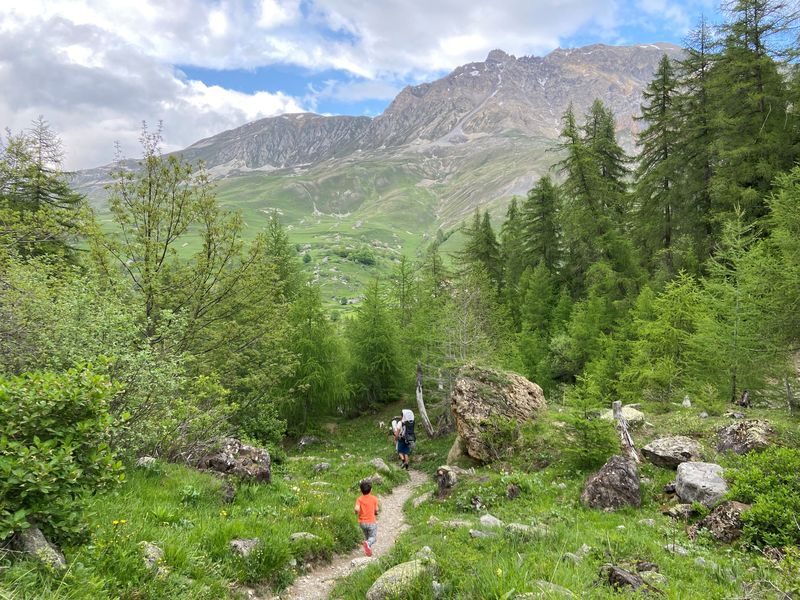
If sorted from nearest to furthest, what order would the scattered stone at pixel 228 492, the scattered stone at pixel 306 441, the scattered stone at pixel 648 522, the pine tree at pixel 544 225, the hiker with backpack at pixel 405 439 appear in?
the scattered stone at pixel 648 522
the scattered stone at pixel 228 492
the hiker with backpack at pixel 405 439
the scattered stone at pixel 306 441
the pine tree at pixel 544 225

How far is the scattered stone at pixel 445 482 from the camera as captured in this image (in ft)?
44.9

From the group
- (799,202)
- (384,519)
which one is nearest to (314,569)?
(384,519)

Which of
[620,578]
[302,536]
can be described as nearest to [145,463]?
[302,536]

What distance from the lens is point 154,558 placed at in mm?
5488

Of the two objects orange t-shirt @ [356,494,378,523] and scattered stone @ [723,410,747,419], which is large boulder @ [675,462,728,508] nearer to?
scattered stone @ [723,410,747,419]

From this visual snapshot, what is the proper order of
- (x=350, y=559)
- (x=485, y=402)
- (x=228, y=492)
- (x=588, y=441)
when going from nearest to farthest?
(x=350, y=559) → (x=228, y=492) → (x=588, y=441) → (x=485, y=402)

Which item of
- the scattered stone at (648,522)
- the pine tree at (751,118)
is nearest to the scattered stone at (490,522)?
the scattered stone at (648,522)

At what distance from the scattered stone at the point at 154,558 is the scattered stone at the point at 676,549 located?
8.03 m

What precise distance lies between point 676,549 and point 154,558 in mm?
8431

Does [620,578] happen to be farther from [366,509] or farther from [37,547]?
[37,547]

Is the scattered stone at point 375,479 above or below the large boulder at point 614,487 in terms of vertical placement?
below

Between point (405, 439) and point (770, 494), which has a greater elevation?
point (770, 494)

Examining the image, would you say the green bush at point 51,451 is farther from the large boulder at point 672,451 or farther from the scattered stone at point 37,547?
the large boulder at point 672,451

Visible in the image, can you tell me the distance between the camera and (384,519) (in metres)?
13.0
